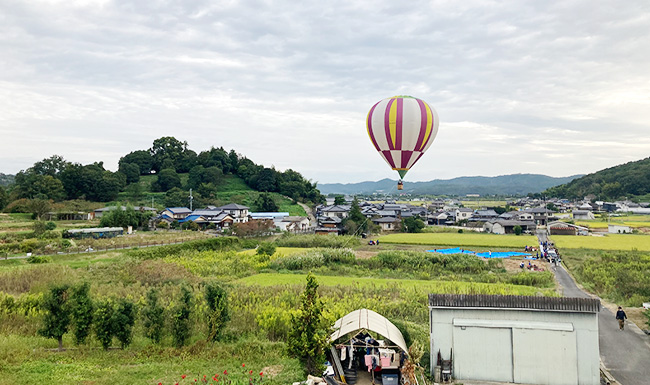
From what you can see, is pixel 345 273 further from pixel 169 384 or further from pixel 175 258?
pixel 169 384

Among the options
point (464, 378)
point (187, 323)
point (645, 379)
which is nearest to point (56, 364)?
point (187, 323)

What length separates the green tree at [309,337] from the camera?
9.02m

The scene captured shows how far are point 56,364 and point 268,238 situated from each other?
96.8ft

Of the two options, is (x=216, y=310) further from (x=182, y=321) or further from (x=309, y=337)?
(x=309, y=337)

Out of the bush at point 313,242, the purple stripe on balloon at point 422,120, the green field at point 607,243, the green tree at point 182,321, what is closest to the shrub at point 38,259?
the green tree at point 182,321

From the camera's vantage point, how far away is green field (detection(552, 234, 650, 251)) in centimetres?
3042

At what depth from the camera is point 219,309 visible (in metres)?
11.0

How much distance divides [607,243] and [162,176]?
5323cm

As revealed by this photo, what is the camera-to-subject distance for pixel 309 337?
923 centimetres

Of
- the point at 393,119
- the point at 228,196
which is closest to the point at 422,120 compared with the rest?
the point at 393,119

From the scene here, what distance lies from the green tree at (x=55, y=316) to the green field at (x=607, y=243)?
31973 mm

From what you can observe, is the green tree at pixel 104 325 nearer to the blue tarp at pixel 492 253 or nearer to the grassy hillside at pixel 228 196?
the blue tarp at pixel 492 253

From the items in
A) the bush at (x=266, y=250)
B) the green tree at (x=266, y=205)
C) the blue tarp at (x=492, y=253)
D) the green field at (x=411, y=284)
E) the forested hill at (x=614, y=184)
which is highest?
the forested hill at (x=614, y=184)

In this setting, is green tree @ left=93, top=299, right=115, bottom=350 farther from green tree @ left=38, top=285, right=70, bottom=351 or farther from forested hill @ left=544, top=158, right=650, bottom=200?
forested hill @ left=544, top=158, right=650, bottom=200
